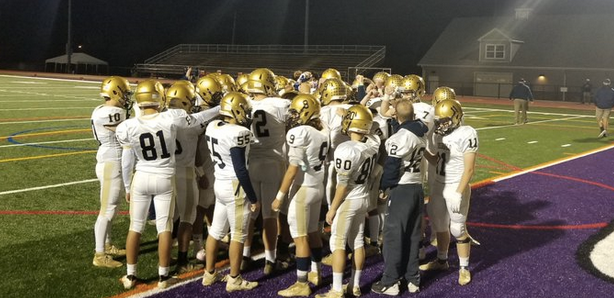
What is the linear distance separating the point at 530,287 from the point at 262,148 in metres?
3.20

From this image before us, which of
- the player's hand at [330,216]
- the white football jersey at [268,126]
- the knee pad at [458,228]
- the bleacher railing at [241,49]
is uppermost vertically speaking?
the bleacher railing at [241,49]

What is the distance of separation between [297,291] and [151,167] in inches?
74.3

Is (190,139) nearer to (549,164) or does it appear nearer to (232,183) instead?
(232,183)

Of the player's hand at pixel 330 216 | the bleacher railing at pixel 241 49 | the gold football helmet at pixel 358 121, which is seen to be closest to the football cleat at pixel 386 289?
the player's hand at pixel 330 216

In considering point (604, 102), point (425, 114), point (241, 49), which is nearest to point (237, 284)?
point (425, 114)

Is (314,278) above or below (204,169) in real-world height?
below

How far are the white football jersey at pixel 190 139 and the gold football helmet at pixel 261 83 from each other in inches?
19.1

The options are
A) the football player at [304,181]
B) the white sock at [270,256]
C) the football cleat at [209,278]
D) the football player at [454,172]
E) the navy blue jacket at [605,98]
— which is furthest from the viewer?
the navy blue jacket at [605,98]

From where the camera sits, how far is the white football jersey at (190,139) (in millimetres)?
6254

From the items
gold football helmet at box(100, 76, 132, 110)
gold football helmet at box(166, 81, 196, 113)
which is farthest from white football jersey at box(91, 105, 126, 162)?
gold football helmet at box(166, 81, 196, 113)

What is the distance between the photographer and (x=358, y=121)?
5629 millimetres

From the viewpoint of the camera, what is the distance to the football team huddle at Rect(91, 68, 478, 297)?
224 inches

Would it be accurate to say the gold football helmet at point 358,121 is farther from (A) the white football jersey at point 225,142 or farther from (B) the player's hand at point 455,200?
(B) the player's hand at point 455,200

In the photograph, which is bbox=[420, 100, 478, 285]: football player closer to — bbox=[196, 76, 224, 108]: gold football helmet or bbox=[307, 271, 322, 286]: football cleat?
bbox=[307, 271, 322, 286]: football cleat
